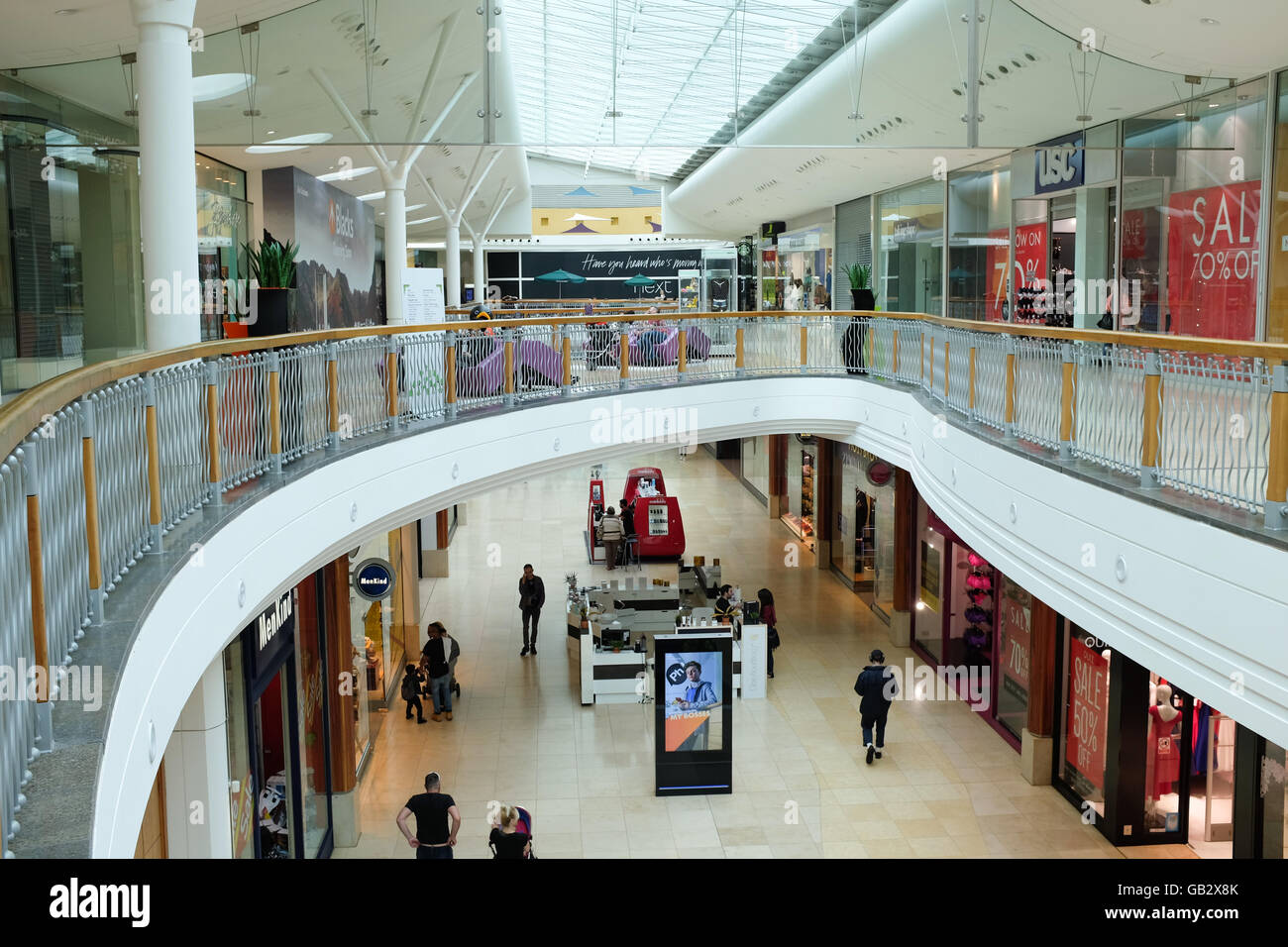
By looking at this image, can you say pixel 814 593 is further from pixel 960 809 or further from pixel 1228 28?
pixel 1228 28

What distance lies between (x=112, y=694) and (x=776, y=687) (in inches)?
573

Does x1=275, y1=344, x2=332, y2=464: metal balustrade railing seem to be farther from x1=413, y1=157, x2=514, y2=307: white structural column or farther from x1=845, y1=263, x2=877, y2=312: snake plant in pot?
x1=413, y1=157, x2=514, y2=307: white structural column

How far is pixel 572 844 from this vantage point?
12305mm

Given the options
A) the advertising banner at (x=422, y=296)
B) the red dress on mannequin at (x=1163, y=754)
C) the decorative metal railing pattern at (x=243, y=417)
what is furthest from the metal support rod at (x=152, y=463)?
the red dress on mannequin at (x=1163, y=754)

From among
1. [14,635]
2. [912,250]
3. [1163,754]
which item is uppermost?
[912,250]

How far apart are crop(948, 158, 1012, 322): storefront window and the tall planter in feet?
41.4

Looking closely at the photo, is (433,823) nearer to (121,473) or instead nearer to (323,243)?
(121,473)

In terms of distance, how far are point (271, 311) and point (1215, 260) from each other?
10333 millimetres

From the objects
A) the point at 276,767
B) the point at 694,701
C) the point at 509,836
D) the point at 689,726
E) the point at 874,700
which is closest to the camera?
the point at 509,836

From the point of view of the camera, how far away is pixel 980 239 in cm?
2062

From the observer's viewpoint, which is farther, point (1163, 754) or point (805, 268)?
point (805, 268)

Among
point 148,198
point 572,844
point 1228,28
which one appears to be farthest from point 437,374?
point 1228,28

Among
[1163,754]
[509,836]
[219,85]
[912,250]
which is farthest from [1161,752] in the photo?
[912,250]

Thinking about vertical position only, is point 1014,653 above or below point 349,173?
below
